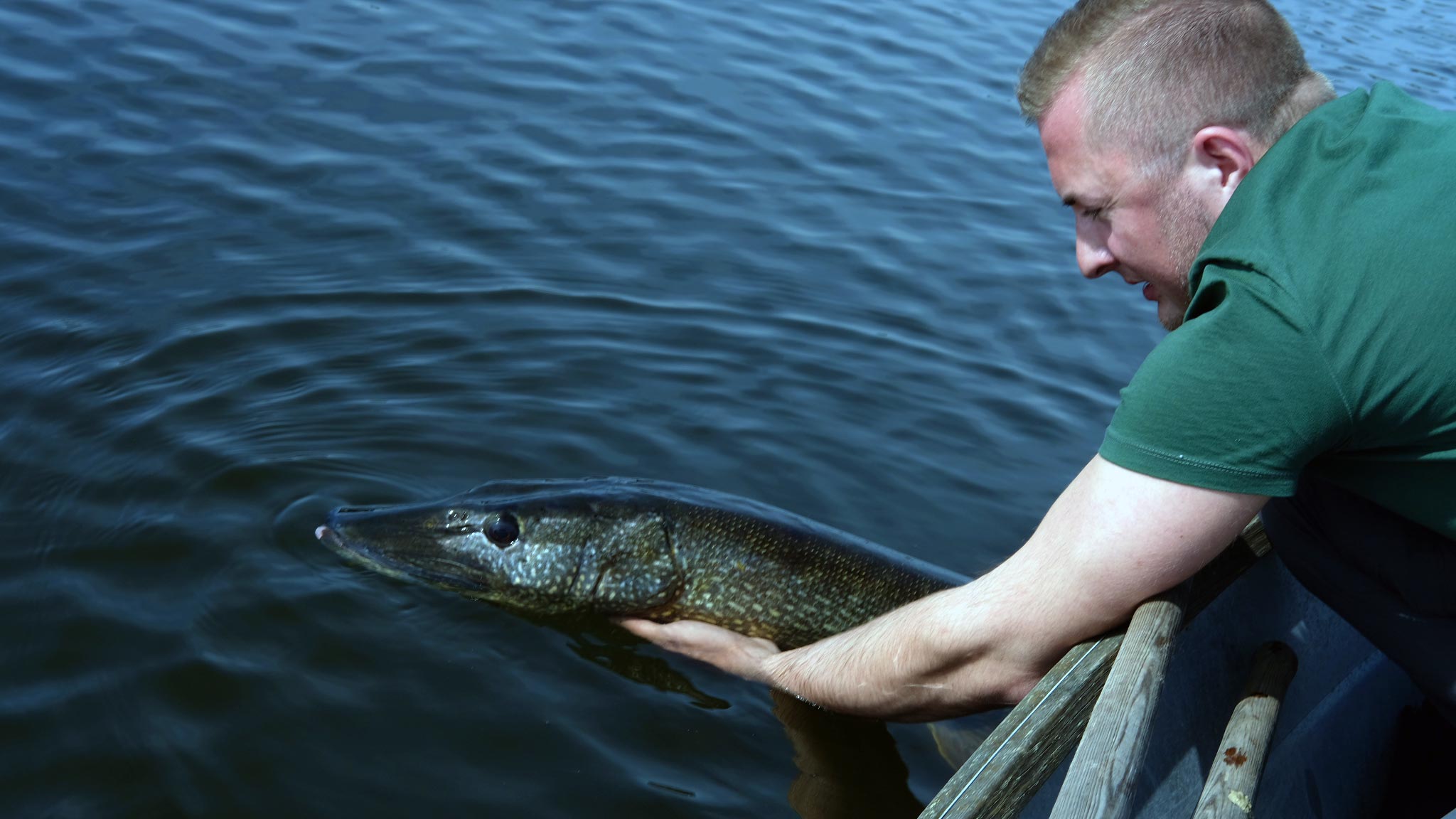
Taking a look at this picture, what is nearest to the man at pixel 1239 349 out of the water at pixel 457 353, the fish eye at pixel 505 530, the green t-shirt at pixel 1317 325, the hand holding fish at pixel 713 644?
the green t-shirt at pixel 1317 325

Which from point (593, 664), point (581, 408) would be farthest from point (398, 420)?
point (593, 664)

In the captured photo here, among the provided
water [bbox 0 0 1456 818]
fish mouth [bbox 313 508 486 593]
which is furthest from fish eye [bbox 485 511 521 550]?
water [bbox 0 0 1456 818]

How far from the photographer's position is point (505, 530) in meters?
4.57

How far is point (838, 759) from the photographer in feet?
13.9

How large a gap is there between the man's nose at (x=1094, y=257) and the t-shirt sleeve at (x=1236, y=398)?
0.58m

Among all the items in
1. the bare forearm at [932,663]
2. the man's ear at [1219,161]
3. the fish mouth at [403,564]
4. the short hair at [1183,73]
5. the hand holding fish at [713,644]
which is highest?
the short hair at [1183,73]

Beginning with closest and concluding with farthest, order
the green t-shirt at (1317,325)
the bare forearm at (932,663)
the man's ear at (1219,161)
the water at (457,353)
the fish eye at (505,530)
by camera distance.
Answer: the green t-shirt at (1317,325) < the man's ear at (1219,161) < the bare forearm at (932,663) < the water at (457,353) < the fish eye at (505,530)

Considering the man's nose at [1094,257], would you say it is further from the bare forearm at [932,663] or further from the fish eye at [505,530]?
the fish eye at [505,530]

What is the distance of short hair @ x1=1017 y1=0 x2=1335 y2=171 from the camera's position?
2559 mm

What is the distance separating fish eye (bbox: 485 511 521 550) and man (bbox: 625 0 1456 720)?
5.96 feet

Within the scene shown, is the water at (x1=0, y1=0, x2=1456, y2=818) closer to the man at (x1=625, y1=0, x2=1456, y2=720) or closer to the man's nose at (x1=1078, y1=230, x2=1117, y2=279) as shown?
the man at (x1=625, y1=0, x2=1456, y2=720)

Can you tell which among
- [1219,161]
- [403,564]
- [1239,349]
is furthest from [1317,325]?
[403,564]

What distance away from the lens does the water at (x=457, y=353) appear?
4.05 meters

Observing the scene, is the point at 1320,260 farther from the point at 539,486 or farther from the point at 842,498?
the point at 842,498
